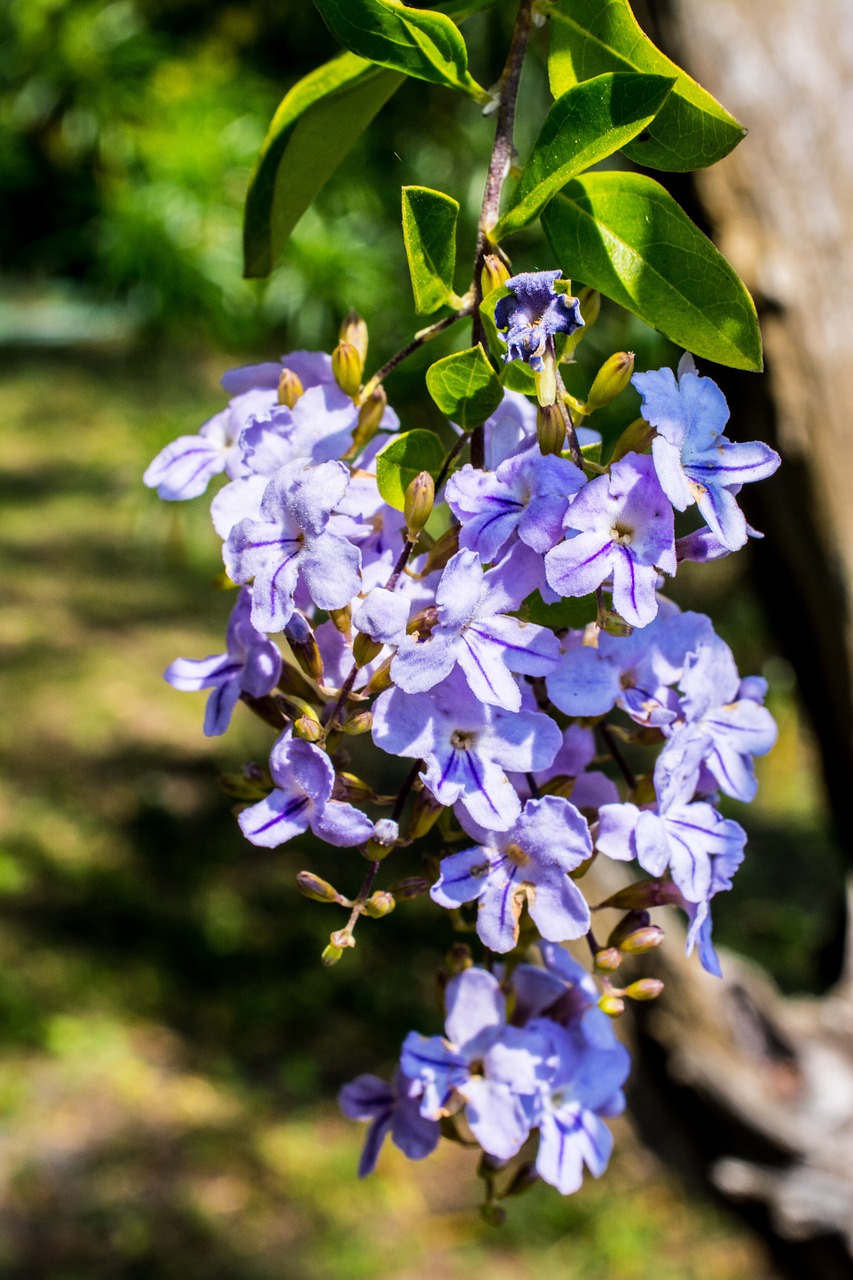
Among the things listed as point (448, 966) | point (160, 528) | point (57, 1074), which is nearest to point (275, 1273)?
point (57, 1074)

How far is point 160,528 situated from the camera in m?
5.25

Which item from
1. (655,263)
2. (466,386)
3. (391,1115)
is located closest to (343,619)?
(466,386)

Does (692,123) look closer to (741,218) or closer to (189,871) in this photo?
(741,218)

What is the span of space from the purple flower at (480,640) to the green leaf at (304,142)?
341 mm

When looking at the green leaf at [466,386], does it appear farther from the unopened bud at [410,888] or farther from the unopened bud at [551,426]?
the unopened bud at [410,888]

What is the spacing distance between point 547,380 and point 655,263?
121 millimetres

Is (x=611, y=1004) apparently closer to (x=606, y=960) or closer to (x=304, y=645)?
(x=606, y=960)

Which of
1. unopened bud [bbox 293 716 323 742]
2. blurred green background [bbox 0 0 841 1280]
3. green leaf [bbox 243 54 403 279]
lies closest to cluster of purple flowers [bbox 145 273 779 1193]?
unopened bud [bbox 293 716 323 742]

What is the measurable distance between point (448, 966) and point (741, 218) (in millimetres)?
1106

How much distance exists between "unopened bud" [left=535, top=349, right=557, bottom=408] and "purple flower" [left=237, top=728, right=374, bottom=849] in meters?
0.20

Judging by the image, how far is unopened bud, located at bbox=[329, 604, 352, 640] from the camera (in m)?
0.66

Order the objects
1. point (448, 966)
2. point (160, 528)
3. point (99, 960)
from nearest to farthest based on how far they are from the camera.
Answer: point (448, 966) < point (99, 960) < point (160, 528)

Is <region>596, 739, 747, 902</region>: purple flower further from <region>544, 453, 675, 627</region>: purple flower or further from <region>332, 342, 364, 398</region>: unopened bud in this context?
<region>332, 342, 364, 398</region>: unopened bud

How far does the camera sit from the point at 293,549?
2.06 feet
